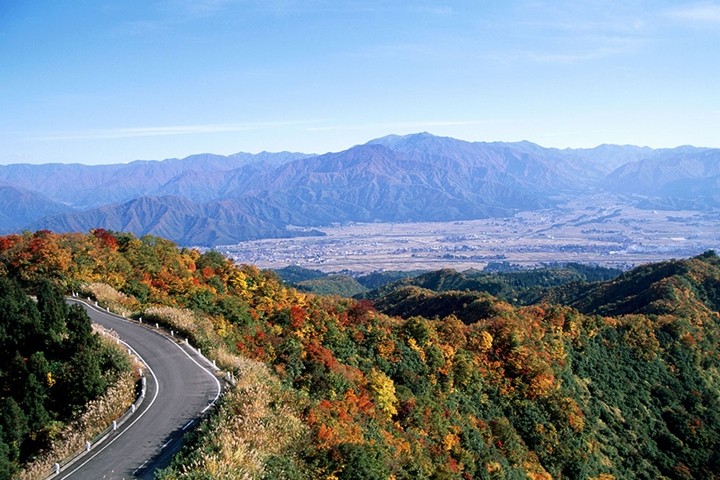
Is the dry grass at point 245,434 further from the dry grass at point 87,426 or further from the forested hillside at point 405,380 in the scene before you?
the dry grass at point 87,426

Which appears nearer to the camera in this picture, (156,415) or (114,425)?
(114,425)

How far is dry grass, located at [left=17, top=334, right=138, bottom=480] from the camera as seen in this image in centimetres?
1555

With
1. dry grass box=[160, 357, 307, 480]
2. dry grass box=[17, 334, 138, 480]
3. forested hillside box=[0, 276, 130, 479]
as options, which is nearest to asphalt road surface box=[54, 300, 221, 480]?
dry grass box=[17, 334, 138, 480]

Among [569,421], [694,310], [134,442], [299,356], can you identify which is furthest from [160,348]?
[694,310]

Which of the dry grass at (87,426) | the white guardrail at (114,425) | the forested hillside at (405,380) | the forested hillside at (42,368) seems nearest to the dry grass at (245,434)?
the forested hillside at (405,380)

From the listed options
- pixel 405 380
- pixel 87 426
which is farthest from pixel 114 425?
pixel 405 380

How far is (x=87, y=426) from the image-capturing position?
56.4ft

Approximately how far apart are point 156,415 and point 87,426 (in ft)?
6.46

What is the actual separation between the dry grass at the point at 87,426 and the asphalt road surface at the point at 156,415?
0.56m

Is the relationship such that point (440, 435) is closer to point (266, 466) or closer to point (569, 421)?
point (569, 421)

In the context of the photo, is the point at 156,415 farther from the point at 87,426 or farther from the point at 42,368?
the point at 42,368

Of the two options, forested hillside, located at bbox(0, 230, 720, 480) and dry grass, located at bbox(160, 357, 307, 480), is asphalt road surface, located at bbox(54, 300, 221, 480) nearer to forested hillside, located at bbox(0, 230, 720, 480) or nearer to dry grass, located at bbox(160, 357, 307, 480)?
forested hillside, located at bbox(0, 230, 720, 480)

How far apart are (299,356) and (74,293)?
14.0 m

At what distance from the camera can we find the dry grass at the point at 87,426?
15.6m
